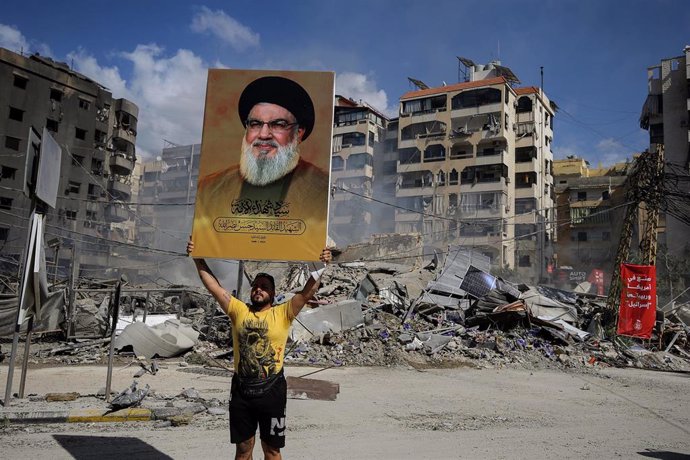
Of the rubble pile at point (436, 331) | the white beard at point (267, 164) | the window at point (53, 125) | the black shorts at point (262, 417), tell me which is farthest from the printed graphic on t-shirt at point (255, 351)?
the window at point (53, 125)

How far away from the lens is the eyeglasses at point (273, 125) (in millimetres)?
4961

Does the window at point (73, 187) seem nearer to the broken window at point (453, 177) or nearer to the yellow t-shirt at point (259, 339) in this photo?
the broken window at point (453, 177)

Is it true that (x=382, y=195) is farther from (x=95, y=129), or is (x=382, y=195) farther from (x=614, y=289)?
(x=614, y=289)

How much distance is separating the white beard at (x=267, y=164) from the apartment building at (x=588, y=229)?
49.8m

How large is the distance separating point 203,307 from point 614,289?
56.2ft

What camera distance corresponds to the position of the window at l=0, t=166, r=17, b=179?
4123 cm

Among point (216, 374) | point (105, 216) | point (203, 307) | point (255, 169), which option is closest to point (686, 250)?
point (203, 307)

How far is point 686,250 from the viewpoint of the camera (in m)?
42.4

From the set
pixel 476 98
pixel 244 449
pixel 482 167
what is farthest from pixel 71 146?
pixel 244 449

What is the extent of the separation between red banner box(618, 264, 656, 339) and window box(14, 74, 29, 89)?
48773 millimetres

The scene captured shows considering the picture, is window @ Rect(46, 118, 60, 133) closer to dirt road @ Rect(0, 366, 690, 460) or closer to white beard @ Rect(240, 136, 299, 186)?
dirt road @ Rect(0, 366, 690, 460)

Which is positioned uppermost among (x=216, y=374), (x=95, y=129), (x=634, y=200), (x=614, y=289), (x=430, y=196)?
(x=95, y=129)

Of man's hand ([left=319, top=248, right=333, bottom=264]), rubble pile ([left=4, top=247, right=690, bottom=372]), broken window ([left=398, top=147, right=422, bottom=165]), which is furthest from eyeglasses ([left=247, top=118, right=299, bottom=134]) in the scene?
broken window ([left=398, top=147, right=422, bottom=165])

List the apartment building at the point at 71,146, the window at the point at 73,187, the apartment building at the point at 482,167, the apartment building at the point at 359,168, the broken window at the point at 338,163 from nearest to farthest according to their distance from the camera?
1. the apartment building at the point at 71,146
2. the window at the point at 73,187
3. the apartment building at the point at 482,167
4. the apartment building at the point at 359,168
5. the broken window at the point at 338,163
